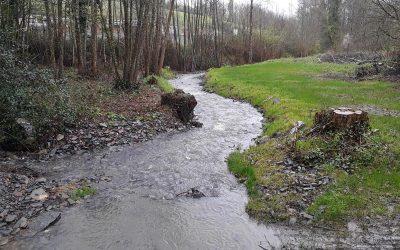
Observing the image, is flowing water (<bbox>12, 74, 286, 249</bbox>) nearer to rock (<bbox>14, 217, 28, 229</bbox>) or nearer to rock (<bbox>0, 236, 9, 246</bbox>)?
rock (<bbox>0, 236, 9, 246</bbox>)

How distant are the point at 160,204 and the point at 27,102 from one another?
6.68 m

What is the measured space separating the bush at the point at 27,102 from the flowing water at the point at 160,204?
6.08 ft

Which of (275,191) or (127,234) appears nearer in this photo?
(127,234)

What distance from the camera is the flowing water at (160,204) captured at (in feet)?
25.7

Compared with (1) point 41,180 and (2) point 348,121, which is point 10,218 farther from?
(2) point 348,121

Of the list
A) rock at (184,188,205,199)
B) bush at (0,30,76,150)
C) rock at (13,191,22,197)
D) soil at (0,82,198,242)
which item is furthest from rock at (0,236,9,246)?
bush at (0,30,76,150)

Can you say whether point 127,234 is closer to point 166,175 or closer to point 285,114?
point 166,175

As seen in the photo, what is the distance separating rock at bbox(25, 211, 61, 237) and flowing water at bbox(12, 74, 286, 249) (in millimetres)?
160

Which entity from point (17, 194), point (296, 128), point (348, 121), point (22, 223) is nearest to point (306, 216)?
point (348, 121)

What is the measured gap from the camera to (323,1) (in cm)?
6662

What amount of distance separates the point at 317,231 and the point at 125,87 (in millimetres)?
15804

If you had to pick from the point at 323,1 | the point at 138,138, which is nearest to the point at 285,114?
the point at 138,138

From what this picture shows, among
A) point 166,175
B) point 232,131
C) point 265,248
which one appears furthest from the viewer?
point 232,131

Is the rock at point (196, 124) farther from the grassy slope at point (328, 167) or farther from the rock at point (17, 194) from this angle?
the rock at point (17, 194)
